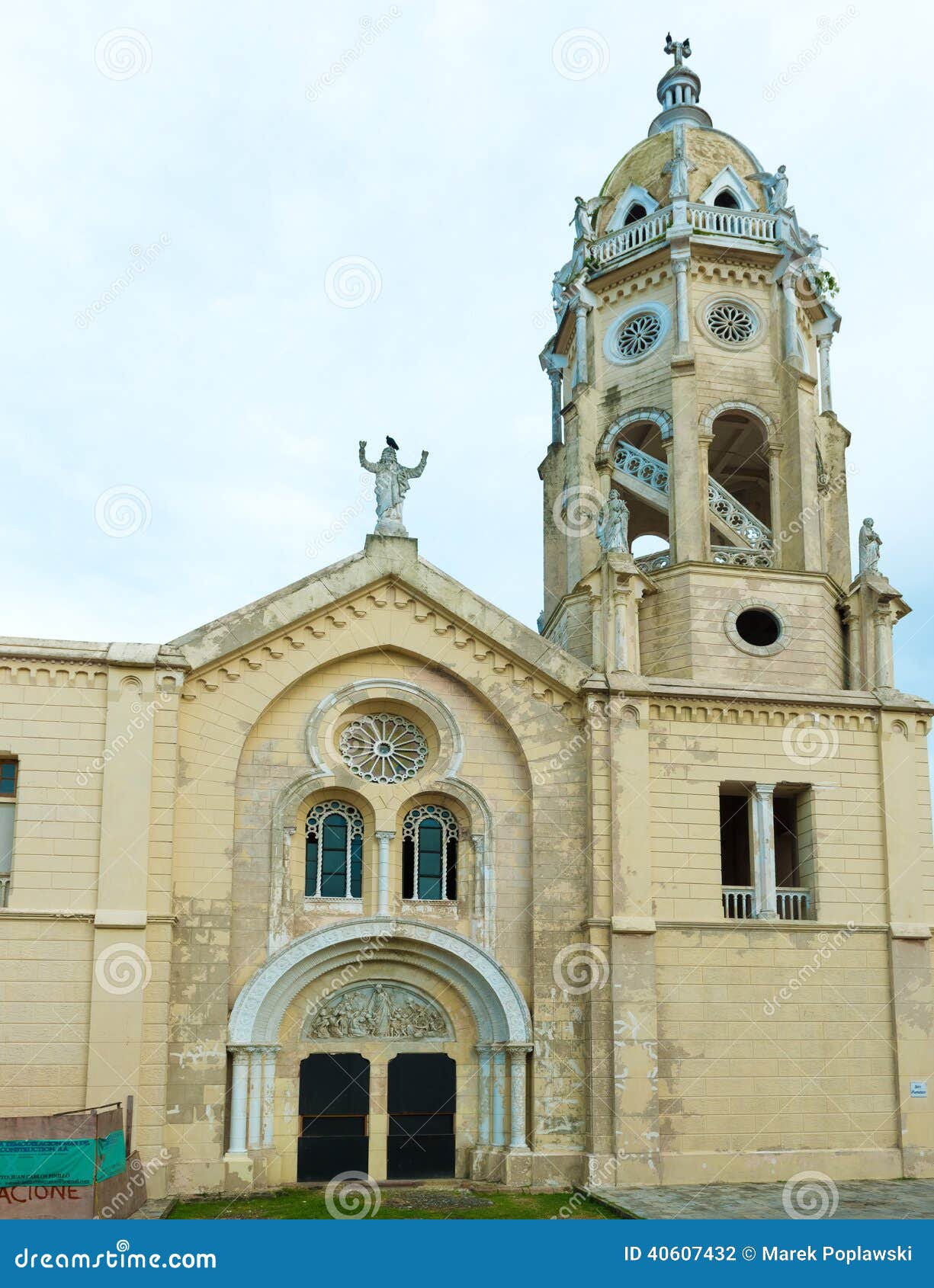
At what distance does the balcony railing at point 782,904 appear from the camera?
24.9m

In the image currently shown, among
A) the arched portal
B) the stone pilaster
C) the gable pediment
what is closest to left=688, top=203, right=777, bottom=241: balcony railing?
the gable pediment

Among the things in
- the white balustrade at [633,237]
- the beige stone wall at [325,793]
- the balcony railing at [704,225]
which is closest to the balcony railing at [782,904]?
the beige stone wall at [325,793]

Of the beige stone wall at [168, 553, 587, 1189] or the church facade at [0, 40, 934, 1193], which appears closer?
the church facade at [0, 40, 934, 1193]

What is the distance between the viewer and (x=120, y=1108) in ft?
67.7

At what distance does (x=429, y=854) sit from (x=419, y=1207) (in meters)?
6.16

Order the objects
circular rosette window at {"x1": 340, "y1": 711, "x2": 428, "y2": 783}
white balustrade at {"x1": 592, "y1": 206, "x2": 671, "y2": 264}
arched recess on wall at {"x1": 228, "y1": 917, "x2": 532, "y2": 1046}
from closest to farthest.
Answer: arched recess on wall at {"x1": 228, "y1": 917, "x2": 532, "y2": 1046} → circular rosette window at {"x1": 340, "y1": 711, "x2": 428, "y2": 783} → white balustrade at {"x1": 592, "y1": 206, "x2": 671, "y2": 264}

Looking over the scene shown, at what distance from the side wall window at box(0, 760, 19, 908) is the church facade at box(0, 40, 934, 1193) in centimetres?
5

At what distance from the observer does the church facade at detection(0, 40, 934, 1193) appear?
22.0 meters

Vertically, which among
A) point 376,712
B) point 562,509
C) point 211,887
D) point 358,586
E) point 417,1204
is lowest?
point 417,1204

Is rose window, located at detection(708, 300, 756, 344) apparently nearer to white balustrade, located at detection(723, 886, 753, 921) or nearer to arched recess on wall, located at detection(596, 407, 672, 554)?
arched recess on wall, located at detection(596, 407, 672, 554)

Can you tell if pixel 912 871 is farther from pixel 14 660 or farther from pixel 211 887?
pixel 14 660

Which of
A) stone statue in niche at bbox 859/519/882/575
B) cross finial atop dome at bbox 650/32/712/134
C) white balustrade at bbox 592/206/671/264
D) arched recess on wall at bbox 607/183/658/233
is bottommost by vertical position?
stone statue in niche at bbox 859/519/882/575

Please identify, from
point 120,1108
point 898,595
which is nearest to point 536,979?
point 120,1108

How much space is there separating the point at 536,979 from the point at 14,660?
34.7 feet
